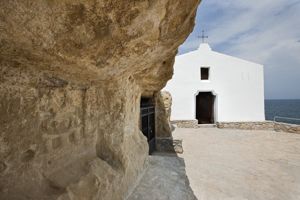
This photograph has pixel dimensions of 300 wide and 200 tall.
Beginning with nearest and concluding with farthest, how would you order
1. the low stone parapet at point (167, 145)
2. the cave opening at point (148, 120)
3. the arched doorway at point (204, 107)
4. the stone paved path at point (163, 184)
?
the stone paved path at point (163, 184) < the cave opening at point (148, 120) < the low stone parapet at point (167, 145) < the arched doorway at point (204, 107)

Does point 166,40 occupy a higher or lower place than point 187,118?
higher

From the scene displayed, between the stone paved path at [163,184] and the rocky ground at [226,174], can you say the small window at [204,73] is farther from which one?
the stone paved path at [163,184]

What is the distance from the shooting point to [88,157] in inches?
86.4

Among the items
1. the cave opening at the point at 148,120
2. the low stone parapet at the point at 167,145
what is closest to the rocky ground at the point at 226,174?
the low stone parapet at the point at 167,145

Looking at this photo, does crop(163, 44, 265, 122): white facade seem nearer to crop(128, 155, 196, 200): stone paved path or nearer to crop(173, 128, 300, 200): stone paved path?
crop(173, 128, 300, 200): stone paved path

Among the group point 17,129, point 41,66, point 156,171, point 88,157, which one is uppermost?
point 41,66

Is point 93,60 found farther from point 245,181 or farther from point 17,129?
point 245,181

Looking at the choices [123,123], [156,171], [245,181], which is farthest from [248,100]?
[123,123]

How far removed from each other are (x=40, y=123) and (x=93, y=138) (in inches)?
30.3

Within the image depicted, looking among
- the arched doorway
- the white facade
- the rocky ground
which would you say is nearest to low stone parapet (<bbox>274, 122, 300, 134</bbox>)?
the white facade

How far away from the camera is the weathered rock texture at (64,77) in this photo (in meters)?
1.25

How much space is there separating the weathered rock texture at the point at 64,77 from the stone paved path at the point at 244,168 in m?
2.69

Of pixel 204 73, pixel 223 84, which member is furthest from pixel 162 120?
pixel 204 73

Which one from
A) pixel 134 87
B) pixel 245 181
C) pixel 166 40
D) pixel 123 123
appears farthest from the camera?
pixel 245 181
